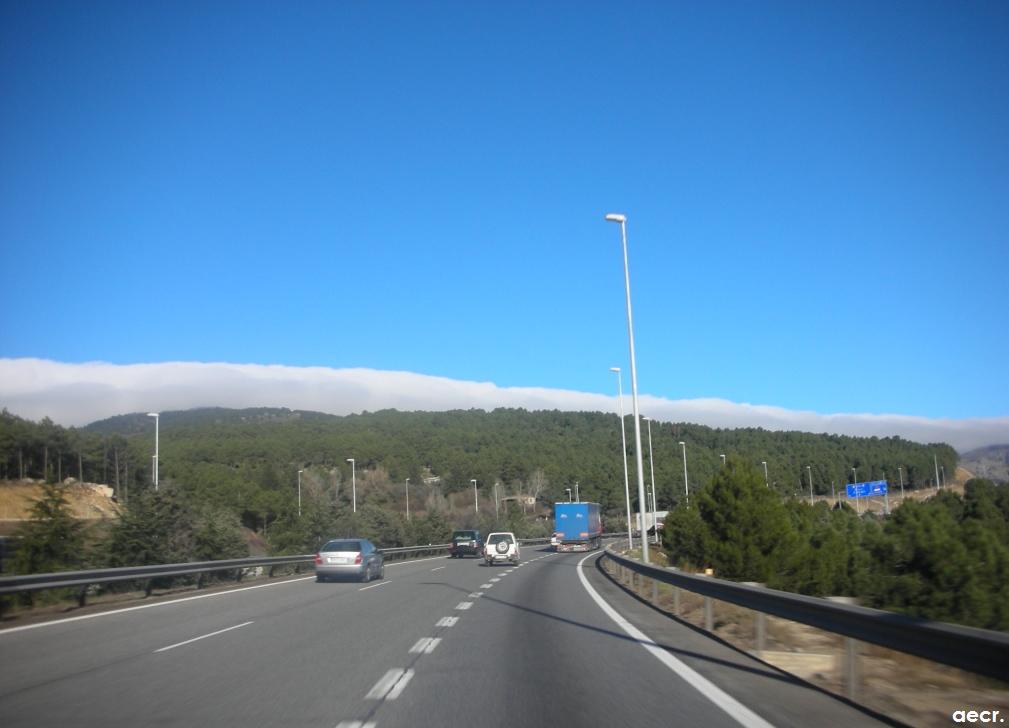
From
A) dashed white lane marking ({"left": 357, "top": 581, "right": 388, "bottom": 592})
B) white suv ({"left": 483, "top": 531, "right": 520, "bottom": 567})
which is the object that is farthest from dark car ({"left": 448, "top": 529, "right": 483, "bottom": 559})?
dashed white lane marking ({"left": 357, "top": 581, "right": 388, "bottom": 592})

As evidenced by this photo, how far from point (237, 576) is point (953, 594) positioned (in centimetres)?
2495

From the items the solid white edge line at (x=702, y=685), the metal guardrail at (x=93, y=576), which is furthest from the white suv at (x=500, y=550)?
the solid white edge line at (x=702, y=685)

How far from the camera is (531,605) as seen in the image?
2027 cm

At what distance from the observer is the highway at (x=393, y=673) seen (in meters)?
7.89

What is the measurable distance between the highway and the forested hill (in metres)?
58.2

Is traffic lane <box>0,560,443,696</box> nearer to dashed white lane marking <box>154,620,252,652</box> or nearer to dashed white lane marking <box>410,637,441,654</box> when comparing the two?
dashed white lane marking <box>154,620,252,652</box>

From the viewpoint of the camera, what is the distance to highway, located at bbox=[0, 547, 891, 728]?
25.9ft

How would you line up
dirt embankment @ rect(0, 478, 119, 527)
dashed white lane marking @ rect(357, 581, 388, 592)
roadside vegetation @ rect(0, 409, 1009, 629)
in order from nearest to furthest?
roadside vegetation @ rect(0, 409, 1009, 629)
dashed white lane marking @ rect(357, 581, 388, 592)
dirt embankment @ rect(0, 478, 119, 527)

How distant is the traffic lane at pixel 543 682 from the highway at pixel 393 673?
0.08 ft

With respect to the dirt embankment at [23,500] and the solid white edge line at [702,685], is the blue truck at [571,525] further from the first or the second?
the solid white edge line at [702,685]

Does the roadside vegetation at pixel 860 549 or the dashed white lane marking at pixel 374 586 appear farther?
the dashed white lane marking at pixel 374 586

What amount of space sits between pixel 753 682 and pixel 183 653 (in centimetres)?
801

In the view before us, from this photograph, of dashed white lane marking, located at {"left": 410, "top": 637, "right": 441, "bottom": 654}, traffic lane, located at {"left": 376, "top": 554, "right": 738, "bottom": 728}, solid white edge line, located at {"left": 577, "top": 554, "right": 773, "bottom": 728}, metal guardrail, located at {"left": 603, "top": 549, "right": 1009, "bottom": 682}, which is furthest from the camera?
Result: dashed white lane marking, located at {"left": 410, "top": 637, "right": 441, "bottom": 654}

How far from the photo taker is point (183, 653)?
1234cm
